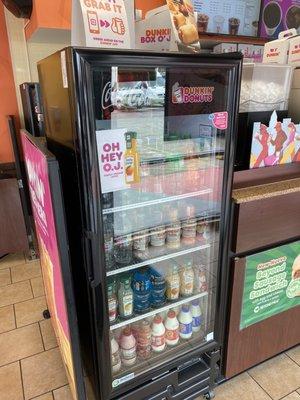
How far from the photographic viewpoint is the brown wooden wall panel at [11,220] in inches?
107

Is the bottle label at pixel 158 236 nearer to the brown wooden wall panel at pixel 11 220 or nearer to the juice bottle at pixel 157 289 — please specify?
the juice bottle at pixel 157 289

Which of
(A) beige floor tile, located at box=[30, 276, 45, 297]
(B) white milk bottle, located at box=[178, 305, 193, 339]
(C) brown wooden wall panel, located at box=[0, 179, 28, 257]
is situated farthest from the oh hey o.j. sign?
(C) brown wooden wall panel, located at box=[0, 179, 28, 257]

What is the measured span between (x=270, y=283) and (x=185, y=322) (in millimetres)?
488

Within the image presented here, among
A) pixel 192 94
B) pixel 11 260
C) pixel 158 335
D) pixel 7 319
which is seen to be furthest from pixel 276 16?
pixel 7 319

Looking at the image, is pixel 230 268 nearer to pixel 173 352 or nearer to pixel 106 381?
pixel 173 352

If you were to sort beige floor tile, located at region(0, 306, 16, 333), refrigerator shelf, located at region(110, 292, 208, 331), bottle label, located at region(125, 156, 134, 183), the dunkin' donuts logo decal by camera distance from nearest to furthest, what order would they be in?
bottle label, located at region(125, 156, 134, 183), the dunkin' donuts logo decal, refrigerator shelf, located at region(110, 292, 208, 331), beige floor tile, located at region(0, 306, 16, 333)

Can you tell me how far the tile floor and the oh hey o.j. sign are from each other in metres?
1.25

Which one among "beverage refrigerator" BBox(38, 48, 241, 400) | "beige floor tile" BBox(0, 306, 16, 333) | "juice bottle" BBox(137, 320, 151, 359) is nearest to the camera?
"beverage refrigerator" BBox(38, 48, 241, 400)

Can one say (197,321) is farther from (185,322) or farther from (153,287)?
(153,287)

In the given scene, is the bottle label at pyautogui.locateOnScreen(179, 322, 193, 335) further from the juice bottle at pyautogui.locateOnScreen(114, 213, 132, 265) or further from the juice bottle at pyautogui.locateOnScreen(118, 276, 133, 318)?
the juice bottle at pyautogui.locateOnScreen(114, 213, 132, 265)

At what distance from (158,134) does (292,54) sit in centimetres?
112

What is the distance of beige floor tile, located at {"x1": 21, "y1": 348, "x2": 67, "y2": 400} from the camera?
1.73m

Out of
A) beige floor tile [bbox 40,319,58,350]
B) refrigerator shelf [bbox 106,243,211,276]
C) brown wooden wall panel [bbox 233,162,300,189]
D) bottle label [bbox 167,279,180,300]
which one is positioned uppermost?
brown wooden wall panel [bbox 233,162,300,189]

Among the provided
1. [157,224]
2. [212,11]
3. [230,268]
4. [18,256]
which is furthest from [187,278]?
[212,11]
